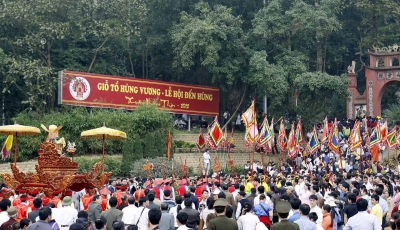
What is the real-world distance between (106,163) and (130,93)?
5986 mm

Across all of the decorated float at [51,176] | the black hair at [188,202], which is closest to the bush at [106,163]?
the decorated float at [51,176]

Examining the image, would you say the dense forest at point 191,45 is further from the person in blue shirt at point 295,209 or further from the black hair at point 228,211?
the black hair at point 228,211

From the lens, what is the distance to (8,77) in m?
30.5

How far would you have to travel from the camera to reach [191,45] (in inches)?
1312

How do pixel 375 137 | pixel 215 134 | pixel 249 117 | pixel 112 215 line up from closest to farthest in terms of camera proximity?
pixel 112 215, pixel 249 117, pixel 215 134, pixel 375 137

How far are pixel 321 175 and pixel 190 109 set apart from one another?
13.4m

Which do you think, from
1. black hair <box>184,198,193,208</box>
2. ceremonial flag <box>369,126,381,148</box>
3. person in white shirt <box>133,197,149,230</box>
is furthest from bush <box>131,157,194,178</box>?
black hair <box>184,198,193,208</box>

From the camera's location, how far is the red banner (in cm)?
3153

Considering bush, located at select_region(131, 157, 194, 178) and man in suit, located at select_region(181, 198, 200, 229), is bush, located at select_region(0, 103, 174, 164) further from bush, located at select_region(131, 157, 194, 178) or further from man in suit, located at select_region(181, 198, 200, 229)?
man in suit, located at select_region(181, 198, 200, 229)

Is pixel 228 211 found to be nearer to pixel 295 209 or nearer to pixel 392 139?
pixel 295 209

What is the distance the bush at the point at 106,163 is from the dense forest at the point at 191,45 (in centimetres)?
408

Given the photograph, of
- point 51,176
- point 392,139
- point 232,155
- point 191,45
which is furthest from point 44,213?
point 232,155

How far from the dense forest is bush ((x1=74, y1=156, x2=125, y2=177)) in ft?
13.4

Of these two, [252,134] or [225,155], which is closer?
[252,134]
